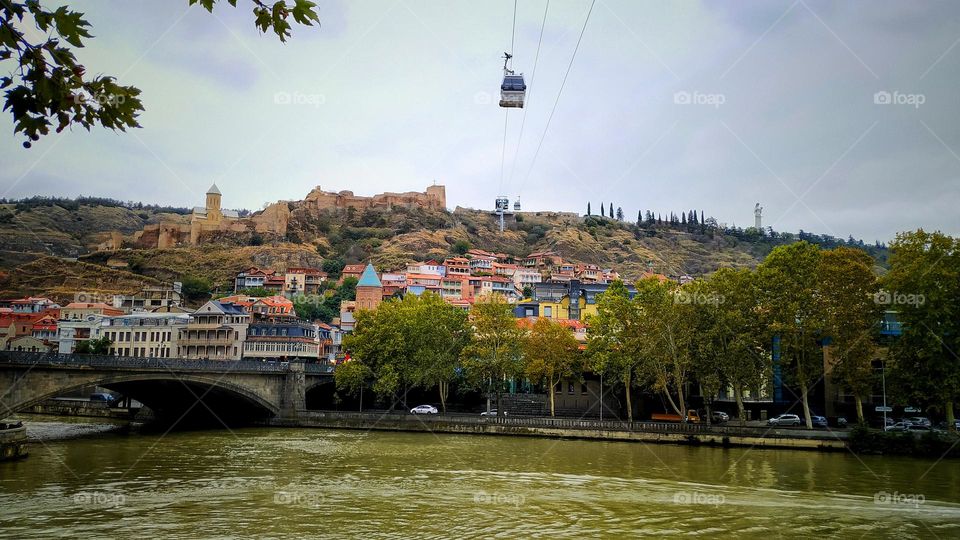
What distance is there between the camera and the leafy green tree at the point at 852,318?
121ft

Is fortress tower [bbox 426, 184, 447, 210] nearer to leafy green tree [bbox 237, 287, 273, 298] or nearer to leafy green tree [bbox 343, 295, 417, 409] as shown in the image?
leafy green tree [bbox 237, 287, 273, 298]

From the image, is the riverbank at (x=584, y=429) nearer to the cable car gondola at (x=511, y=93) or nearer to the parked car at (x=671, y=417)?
the parked car at (x=671, y=417)

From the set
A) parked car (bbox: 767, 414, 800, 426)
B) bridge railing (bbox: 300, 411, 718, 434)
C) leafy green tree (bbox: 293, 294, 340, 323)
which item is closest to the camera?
bridge railing (bbox: 300, 411, 718, 434)

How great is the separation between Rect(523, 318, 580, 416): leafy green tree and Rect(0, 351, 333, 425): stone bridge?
15803 mm

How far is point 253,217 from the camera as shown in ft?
511

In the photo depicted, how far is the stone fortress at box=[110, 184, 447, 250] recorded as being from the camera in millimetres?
144625

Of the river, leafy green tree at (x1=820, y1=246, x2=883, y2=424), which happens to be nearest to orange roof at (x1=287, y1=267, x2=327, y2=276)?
the river

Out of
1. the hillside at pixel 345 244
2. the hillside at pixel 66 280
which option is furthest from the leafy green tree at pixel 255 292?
the hillside at pixel 66 280

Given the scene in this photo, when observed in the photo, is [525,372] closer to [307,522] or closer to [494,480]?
[494,480]

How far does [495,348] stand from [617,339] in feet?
28.0

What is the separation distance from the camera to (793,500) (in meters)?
20.8

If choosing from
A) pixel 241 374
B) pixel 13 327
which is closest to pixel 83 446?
pixel 241 374

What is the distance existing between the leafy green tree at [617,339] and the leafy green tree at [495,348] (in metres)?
5.26

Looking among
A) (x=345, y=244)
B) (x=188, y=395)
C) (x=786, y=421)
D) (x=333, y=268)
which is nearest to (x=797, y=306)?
(x=786, y=421)
